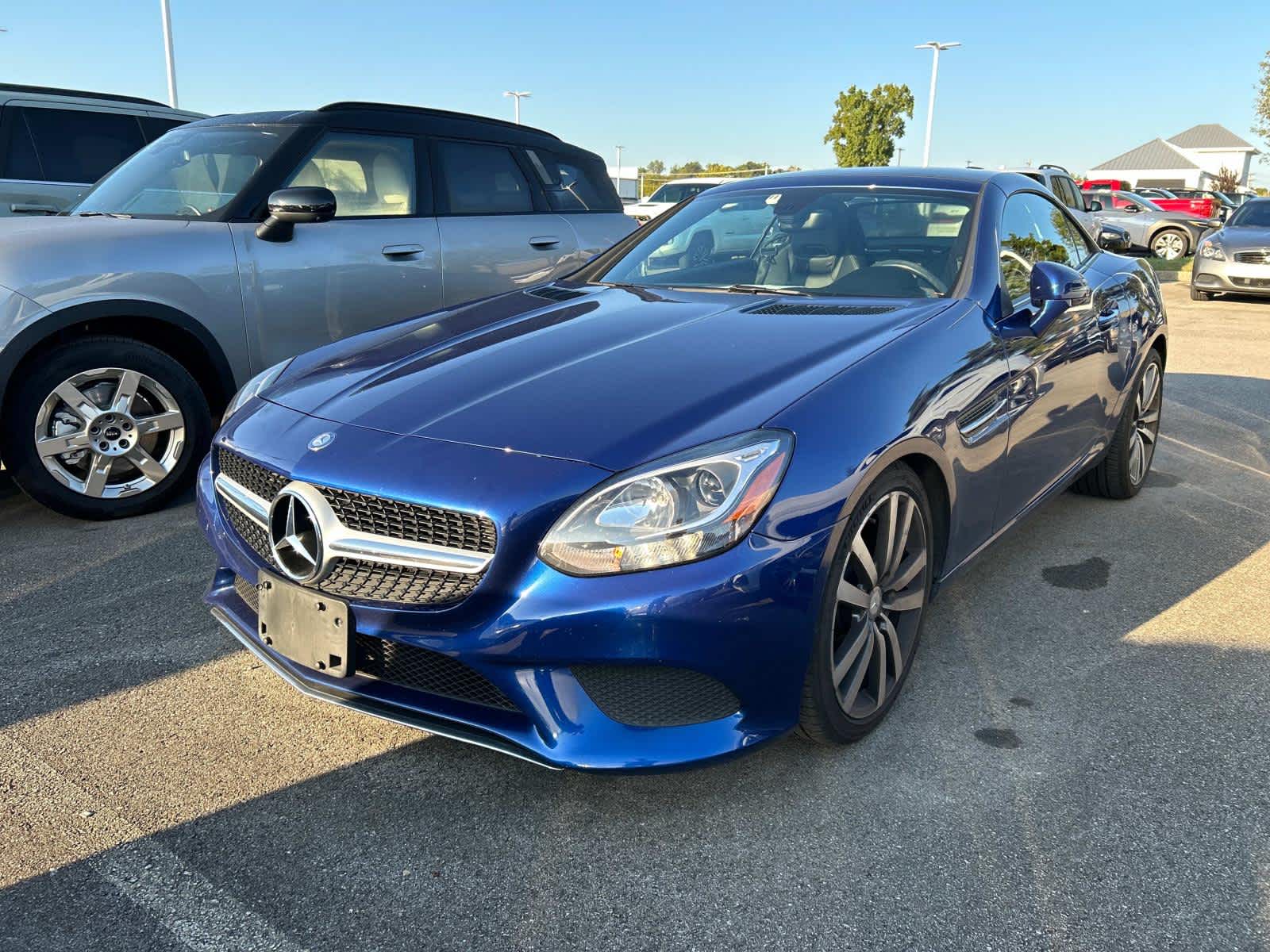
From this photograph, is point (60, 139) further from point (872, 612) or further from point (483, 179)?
point (872, 612)

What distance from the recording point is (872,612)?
257 cm

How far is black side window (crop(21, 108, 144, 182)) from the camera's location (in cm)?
694

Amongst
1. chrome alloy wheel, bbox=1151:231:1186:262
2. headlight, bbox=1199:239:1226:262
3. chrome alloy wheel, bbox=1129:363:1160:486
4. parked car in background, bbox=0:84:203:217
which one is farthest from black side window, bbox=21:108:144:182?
chrome alloy wheel, bbox=1151:231:1186:262

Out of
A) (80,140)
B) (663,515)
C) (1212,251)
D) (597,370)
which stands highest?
(80,140)

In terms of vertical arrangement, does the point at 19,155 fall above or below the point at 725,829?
above

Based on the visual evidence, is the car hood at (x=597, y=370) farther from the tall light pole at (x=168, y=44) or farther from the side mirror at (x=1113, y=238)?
the tall light pole at (x=168, y=44)

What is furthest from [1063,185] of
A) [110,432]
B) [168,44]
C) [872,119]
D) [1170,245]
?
[872,119]

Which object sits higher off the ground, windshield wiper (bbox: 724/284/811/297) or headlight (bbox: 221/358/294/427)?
windshield wiper (bbox: 724/284/811/297)

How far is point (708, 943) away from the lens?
1.95 metres

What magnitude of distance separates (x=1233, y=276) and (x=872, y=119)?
35.4 metres

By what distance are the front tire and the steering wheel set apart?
1.70m

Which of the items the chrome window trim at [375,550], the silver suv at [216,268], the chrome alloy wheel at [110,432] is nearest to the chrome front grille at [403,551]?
the chrome window trim at [375,550]

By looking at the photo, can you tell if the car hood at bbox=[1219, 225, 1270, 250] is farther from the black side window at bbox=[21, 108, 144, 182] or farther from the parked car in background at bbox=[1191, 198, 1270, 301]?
the black side window at bbox=[21, 108, 144, 182]

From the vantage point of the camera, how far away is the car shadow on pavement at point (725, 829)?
2.00m
